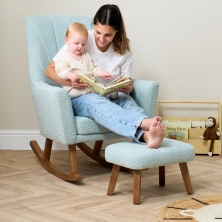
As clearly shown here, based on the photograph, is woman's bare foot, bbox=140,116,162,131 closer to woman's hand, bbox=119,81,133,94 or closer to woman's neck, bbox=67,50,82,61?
woman's hand, bbox=119,81,133,94

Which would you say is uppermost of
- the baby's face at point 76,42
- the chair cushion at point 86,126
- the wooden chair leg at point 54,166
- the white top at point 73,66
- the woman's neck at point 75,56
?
the baby's face at point 76,42

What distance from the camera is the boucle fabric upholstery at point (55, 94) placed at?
2867mm

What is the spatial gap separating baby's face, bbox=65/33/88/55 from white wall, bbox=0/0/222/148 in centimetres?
84

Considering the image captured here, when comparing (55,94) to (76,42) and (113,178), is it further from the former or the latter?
(113,178)

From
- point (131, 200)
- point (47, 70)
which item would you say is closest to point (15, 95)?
point (47, 70)

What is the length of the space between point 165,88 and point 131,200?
1344 millimetres

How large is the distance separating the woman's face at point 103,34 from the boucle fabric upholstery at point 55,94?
306 millimetres

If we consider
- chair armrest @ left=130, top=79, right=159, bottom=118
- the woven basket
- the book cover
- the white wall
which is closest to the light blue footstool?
the woven basket

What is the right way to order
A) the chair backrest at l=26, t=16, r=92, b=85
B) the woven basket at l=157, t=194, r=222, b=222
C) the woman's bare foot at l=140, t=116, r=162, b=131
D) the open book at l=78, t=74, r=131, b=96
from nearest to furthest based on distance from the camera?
1. the woven basket at l=157, t=194, r=222, b=222
2. the woman's bare foot at l=140, t=116, r=162, b=131
3. the open book at l=78, t=74, r=131, b=96
4. the chair backrest at l=26, t=16, r=92, b=85

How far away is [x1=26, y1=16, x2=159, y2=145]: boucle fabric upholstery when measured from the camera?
9.41ft

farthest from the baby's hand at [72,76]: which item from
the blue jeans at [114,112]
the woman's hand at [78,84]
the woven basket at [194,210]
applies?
the woven basket at [194,210]

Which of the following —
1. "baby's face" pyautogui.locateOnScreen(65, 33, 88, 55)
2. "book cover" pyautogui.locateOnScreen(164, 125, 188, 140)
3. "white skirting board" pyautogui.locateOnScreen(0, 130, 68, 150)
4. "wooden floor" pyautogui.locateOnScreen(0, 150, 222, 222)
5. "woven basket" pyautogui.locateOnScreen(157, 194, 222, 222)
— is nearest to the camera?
"woven basket" pyautogui.locateOnScreen(157, 194, 222, 222)

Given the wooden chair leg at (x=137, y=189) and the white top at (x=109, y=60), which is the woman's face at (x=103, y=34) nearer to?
the white top at (x=109, y=60)

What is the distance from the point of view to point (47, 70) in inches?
120
